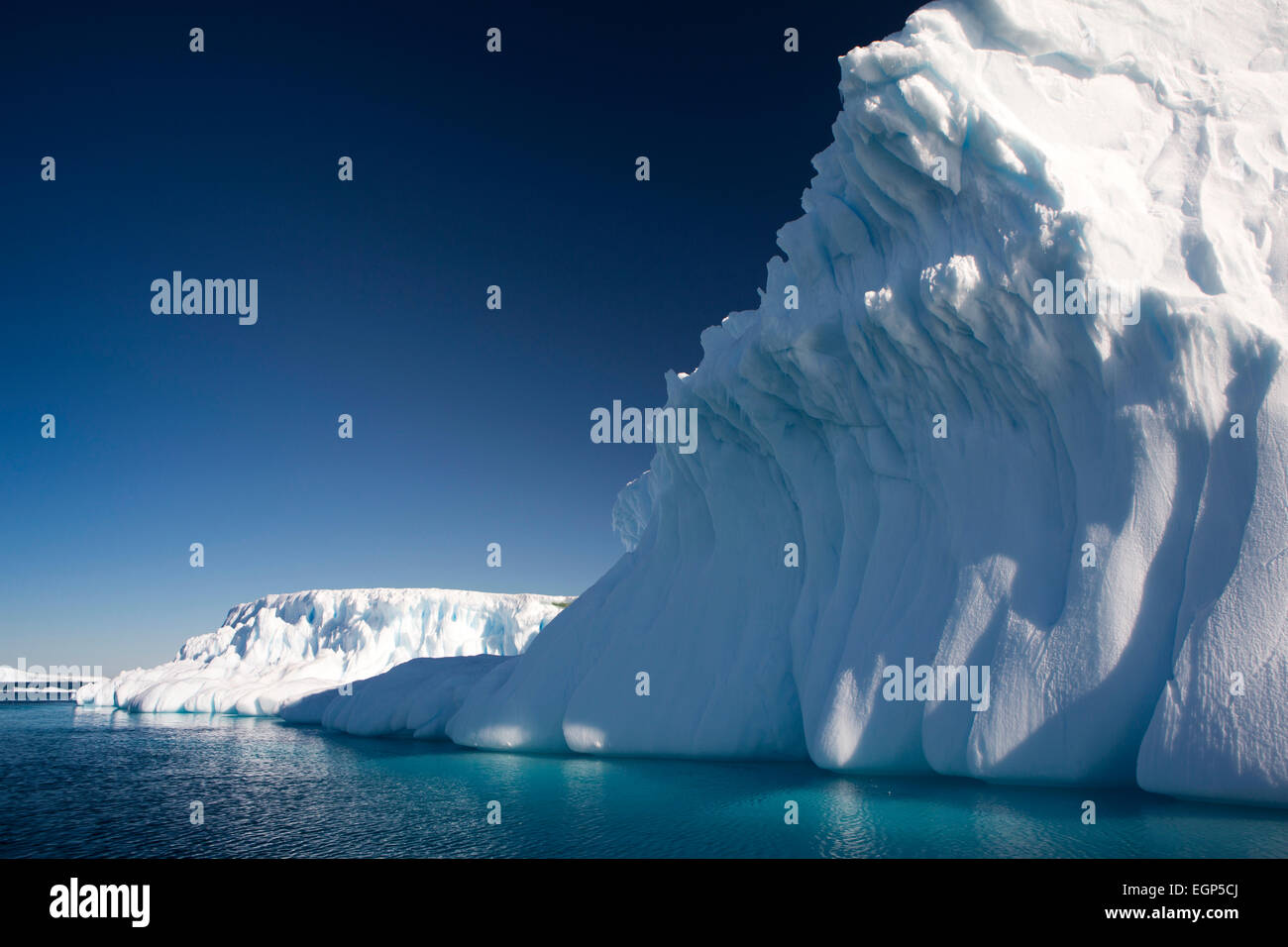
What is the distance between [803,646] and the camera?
13.4 meters

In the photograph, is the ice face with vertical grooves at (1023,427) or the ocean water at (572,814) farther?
the ice face with vertical grooves at (1023,427)

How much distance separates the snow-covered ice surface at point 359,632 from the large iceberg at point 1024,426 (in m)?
35.3

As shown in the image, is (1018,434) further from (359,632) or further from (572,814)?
Result: (359,632)

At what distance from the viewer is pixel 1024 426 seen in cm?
1105

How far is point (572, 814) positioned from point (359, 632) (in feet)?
133

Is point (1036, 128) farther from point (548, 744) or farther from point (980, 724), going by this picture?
point (548, 744)

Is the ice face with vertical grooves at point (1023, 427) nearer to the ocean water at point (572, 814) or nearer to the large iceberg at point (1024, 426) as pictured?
the large iceberg at point (1024, 426)

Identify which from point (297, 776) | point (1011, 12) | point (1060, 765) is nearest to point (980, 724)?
point (1060, 765)

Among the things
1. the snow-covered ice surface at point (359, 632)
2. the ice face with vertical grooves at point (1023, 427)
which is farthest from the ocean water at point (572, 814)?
the snow-covered ice surface at point (359, 632)

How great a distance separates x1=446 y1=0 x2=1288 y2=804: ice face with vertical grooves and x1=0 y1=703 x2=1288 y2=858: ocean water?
2.41ft

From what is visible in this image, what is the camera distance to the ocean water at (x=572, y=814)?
7.46 m

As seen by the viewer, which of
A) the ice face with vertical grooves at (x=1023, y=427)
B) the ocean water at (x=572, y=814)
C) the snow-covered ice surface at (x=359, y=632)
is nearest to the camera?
the ocean water at (x=572, y=814)

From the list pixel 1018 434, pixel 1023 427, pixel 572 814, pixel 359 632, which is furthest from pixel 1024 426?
pixel 359 632

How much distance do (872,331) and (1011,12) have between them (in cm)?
504
